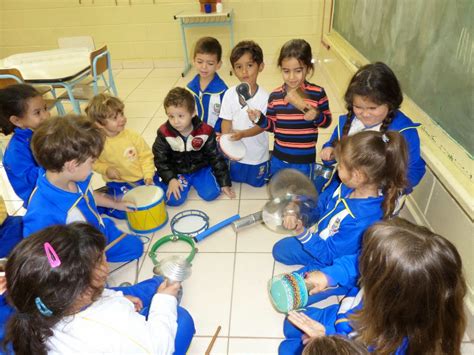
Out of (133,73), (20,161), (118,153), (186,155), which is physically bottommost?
(133,73)

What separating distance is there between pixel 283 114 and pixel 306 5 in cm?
311

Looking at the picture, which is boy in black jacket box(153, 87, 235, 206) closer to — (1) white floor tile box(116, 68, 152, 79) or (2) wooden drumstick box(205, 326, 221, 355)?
(2) wooden drumstick box(205, 326, 221, 355)

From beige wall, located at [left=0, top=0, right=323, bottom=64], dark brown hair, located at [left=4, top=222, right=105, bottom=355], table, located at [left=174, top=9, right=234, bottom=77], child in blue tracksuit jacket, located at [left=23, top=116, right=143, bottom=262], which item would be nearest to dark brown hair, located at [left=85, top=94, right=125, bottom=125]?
child in blue tracksuit jacket, located at [left=23, top=116, right=143, bottom=262]

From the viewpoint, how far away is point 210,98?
2213 millimetres

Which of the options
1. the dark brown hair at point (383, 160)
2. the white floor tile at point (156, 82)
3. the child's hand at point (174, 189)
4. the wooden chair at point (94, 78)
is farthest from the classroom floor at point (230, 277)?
the white floor tile at point (156, 82)

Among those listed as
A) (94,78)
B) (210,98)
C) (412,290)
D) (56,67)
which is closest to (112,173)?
(210,98)

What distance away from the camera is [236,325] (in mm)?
1347

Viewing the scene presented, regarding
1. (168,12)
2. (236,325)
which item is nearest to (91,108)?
(236,325)

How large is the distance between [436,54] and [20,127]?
2.02m

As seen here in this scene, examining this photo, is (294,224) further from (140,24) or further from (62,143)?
(140,24)

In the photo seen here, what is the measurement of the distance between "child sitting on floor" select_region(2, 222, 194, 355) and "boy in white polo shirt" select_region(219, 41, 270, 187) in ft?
4.09

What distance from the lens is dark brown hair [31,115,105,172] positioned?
1290 mm

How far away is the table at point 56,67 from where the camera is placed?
2547 millimetres

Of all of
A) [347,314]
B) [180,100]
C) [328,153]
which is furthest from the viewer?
[180,100]
